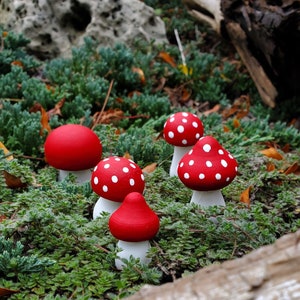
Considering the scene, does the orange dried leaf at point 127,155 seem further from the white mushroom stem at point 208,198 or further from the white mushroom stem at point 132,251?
the white mushroom stem at point 132,251

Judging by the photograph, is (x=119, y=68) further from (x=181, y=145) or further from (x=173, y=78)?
(x=181, y=145)

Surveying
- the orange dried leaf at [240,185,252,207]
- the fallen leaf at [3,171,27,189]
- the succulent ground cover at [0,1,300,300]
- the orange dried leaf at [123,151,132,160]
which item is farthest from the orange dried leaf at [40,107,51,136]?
the orange dried leaf at [240,185,252,207]

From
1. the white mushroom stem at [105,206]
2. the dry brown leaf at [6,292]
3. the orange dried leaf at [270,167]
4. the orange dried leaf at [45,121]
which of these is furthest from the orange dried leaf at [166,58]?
the dry brown leaf at [6,292]

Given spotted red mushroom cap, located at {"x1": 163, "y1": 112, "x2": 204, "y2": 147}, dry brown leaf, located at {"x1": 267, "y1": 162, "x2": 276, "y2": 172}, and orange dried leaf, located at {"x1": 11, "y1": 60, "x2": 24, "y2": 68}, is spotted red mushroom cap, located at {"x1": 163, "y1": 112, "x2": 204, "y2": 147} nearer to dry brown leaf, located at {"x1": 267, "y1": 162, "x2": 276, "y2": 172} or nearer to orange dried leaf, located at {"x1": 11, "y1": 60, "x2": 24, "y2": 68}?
dry brown leaf, located at {"x1": 267, "y1": 162, "x2": 276, "y2": 172}

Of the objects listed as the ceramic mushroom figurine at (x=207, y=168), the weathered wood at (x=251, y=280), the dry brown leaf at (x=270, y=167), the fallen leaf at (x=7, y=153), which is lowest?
the fallen leaf at (x=7, y=153)

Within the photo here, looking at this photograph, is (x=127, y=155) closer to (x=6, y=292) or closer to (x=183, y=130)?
(x=183, y=130)

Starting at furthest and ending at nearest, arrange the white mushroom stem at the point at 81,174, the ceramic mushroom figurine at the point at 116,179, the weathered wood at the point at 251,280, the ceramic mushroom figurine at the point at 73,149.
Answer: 1. the white mushroom stem at the point at 81,174
2. the ceramic mushroom figurine at the point at 73,149
3. the ceramic mushroom figurine at the point at 116,179
4. the weathered wood at the point at 251,280

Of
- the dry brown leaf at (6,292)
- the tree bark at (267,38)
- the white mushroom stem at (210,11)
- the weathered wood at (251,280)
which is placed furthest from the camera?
the white mushroom stem at (210,11)
